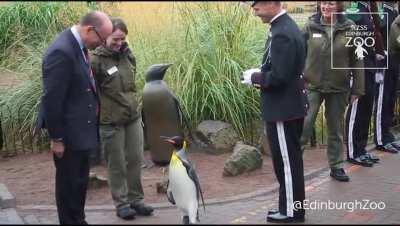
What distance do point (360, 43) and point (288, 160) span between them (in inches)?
95.9

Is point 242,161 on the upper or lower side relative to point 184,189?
lower

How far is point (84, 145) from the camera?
506 cm

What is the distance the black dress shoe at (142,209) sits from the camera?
593 cm

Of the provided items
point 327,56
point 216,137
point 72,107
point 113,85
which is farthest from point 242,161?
point 72,107

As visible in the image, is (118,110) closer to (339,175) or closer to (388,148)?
(339,175)

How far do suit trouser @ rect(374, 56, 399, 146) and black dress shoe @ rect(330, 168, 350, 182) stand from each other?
173cm

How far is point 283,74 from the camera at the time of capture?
5203 millimetres

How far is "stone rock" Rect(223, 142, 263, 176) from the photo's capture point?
7297 millimetres

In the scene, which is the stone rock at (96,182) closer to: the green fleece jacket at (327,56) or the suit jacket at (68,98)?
the suit jacket at (68,98)

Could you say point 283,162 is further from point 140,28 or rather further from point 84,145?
point 140,28

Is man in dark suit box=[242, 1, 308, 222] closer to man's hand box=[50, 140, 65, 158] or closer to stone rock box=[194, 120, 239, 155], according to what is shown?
man's hand box=[50, 140, 65, 158]

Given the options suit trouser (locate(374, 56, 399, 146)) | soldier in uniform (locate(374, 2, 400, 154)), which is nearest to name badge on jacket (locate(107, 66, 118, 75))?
soldier in uniform (locate(374, 2, 400, 154))

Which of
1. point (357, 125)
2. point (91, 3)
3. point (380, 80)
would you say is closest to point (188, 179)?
point (357, 125)

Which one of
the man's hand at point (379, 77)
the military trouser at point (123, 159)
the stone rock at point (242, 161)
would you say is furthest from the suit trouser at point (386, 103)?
the military trouser at point (123, 159)
